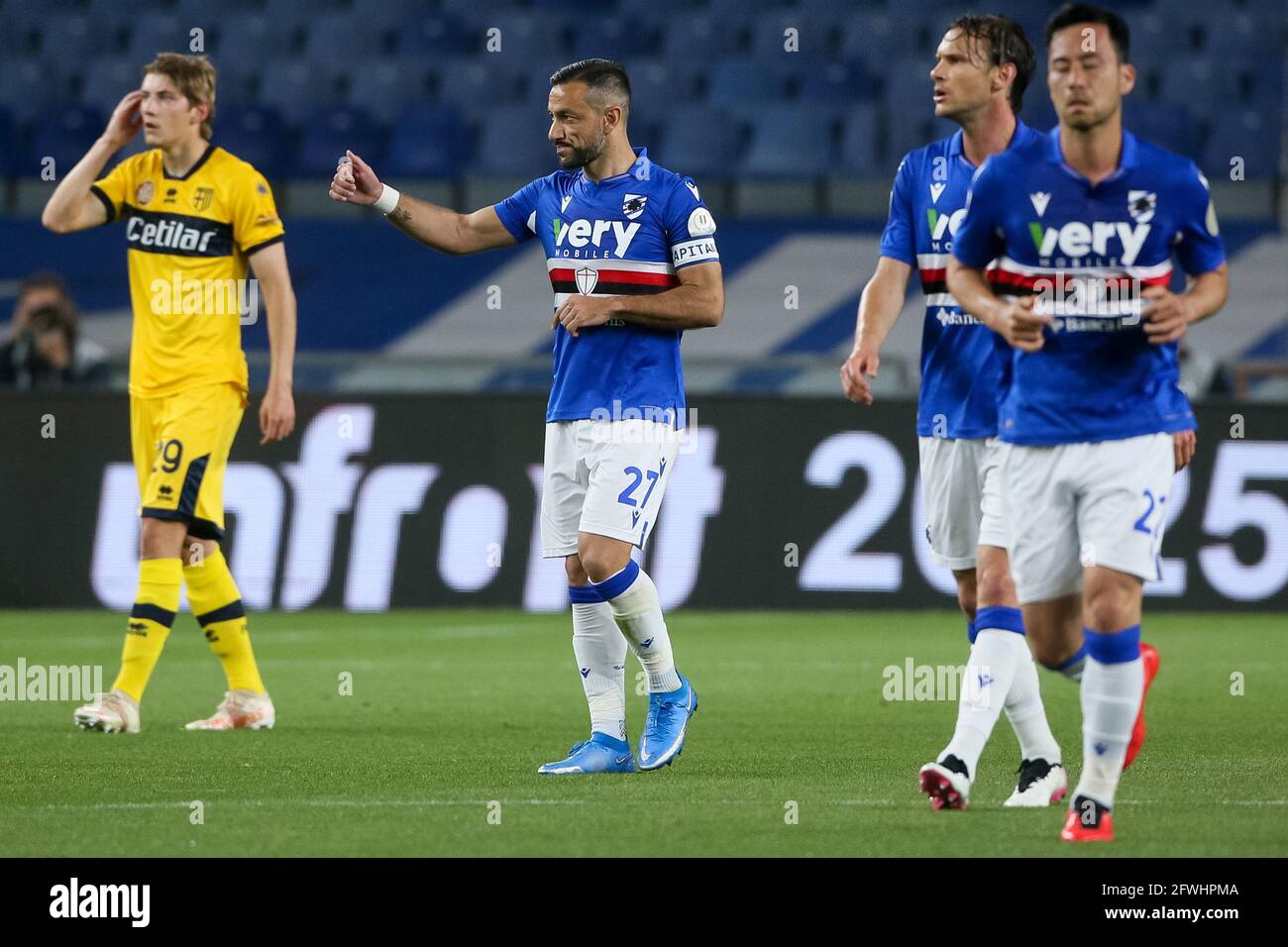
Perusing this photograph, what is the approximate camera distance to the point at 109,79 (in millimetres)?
20062

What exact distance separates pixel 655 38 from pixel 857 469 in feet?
26.1

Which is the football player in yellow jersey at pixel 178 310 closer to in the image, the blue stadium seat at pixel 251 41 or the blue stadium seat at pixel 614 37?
the blue stadium seat at pixel 614 37

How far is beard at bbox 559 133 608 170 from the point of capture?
693cm

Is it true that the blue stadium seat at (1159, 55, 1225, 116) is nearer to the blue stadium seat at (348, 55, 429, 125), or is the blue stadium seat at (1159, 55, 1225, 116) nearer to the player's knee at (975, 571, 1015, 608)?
the blue stadium seat at (348, 55, 429, 125)

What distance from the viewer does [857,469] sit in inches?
534

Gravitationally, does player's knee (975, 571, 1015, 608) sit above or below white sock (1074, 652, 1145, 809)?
above

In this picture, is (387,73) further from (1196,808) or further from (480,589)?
(1196,808)

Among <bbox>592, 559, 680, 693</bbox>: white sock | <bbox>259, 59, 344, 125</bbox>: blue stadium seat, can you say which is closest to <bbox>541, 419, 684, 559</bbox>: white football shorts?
<bbox>592, 559, 680, 693</bbox>: white sock

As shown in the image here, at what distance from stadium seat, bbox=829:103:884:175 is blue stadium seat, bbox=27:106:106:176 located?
6.42 metres

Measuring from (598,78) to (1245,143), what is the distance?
13.1 m

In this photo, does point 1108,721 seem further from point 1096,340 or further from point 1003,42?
point 1003,42

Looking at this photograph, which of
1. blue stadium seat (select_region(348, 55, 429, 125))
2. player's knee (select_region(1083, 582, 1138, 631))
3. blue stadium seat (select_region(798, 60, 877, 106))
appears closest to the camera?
player's knee (select_region(1083, 582, 1138, 631))

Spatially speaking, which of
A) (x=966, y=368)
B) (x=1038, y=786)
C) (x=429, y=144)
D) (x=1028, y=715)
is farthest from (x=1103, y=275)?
(x=429, y=144)

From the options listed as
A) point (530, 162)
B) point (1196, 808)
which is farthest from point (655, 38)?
point (1196, 808)
